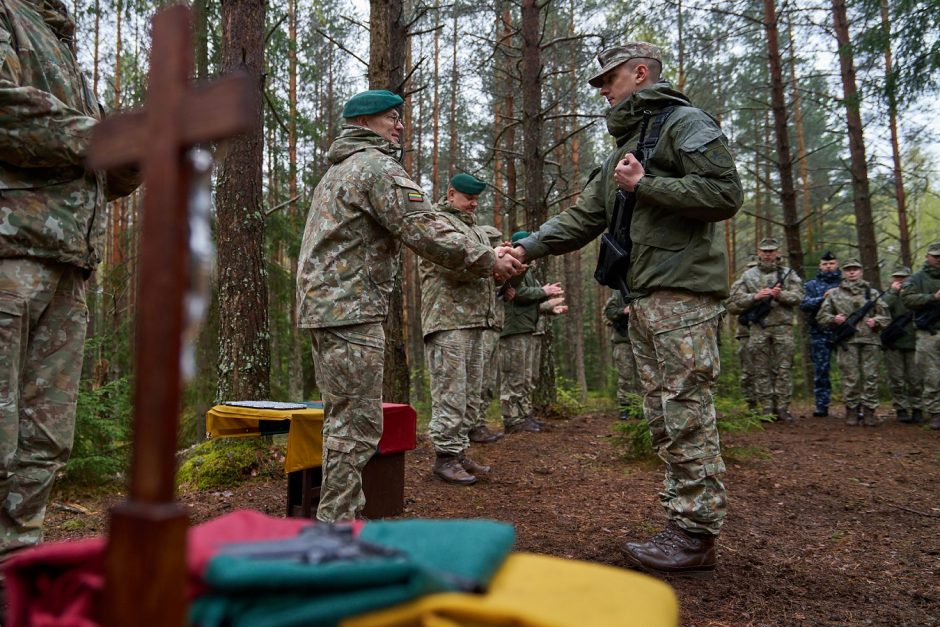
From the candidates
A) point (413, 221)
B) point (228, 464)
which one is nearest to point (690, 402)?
point (413, 221)

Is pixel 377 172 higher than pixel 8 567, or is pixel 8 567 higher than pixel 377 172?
pixel 377 172

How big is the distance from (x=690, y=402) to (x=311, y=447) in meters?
2.22

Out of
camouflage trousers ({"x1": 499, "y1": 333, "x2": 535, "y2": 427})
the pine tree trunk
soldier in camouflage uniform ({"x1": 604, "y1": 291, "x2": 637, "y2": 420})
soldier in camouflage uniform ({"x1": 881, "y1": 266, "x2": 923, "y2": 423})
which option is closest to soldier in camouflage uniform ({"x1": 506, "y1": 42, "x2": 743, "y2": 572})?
the pine tree trunk

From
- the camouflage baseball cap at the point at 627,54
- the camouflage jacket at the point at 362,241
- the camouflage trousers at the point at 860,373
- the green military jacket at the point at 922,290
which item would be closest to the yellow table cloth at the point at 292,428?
the camouflage jacket at the point at 362,241

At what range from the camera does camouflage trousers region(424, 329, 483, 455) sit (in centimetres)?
547

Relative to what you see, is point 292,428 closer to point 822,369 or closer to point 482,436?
point 482,436

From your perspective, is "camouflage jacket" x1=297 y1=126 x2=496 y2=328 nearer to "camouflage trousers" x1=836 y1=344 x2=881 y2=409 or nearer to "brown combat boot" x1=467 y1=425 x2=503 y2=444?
"brown combat boot" x1=467 y1=425 x2=503 y2=444

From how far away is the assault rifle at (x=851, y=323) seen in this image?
9.67 metres

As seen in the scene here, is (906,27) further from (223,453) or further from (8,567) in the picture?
(8,567)

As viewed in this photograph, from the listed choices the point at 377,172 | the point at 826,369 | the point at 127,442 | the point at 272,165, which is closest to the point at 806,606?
the point at 377,172

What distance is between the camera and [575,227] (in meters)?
3.92

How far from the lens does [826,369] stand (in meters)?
10.5

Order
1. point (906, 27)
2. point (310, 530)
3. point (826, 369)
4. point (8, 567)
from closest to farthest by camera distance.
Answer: point (8, 567), point (310, 530), point (906, 27), point (826, 369)

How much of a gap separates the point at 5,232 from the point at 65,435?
2.82 feet
